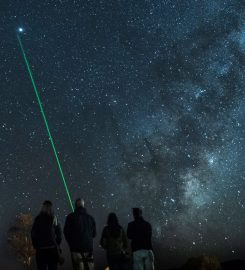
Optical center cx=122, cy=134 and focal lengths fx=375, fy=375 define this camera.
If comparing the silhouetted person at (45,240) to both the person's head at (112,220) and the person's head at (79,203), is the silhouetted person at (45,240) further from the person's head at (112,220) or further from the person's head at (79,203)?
the person's head at (112,220)

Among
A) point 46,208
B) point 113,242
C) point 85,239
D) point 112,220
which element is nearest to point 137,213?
point 112,220

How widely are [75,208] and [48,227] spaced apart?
804 mm

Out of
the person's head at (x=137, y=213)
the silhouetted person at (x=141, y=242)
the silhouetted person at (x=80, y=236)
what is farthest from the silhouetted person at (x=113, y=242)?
the silhouetted person at (x=80, y=236)

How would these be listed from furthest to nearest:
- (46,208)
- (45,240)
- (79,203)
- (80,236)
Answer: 1. (79,203)
2. (80,236)
3. (46,208)
4. (45,240)

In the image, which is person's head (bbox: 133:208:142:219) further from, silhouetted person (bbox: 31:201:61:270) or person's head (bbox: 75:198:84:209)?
silhouetted person (bbox: 31:201:61:270)

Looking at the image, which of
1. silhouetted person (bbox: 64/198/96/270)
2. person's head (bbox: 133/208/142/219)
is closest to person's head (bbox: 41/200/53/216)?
silhouetted person (bbox: 64/198/96/270)

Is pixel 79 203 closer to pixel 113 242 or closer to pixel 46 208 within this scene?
pixel 46 208

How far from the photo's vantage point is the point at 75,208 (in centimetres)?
754

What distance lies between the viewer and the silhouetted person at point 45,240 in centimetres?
686

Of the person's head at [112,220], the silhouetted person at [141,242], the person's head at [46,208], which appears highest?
the person's head at [46,208]

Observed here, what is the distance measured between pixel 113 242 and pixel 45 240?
1.79m

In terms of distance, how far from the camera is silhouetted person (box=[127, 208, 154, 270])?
7943 mm

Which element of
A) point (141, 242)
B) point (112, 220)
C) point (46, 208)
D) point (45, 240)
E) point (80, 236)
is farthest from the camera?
point (112, 220)

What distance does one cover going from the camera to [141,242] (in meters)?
7.95
